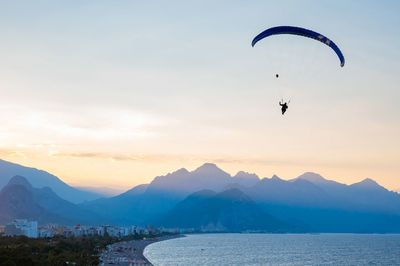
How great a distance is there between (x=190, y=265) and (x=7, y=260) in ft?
240

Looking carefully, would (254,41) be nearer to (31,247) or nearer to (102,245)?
(31,247)

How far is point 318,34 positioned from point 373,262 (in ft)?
425

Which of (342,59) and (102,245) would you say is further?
(102,245)

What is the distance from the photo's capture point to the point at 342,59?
47.5 meters

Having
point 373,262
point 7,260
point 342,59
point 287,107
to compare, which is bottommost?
point 373,262

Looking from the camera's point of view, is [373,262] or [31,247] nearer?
[31,247]

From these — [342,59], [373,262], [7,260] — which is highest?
[342,59]

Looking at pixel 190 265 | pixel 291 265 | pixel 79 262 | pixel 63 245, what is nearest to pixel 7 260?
pixel 79 262

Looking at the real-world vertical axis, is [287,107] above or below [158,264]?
above

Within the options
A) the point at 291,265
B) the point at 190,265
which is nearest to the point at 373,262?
the point at 291,265

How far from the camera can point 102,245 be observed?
166m

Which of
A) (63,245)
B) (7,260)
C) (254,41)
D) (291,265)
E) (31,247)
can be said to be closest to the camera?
(254,41)

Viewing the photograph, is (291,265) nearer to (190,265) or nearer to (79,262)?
(190,265)

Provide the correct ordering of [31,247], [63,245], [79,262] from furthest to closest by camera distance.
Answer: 1. [63,245]
2. [31,247]
3. [79,262]
